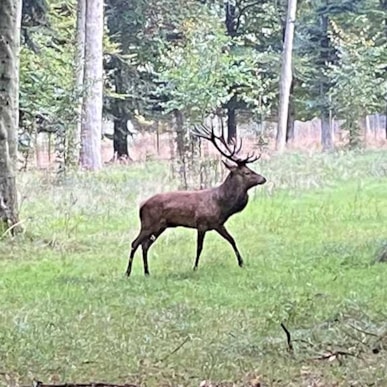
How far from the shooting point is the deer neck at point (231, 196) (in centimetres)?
949

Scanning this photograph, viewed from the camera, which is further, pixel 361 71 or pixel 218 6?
pixel 218 6

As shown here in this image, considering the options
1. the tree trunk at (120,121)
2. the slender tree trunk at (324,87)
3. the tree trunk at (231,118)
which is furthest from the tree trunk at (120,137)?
the slender tree trunk at (324,87)

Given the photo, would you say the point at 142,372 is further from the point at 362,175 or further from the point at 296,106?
the point at 296,106

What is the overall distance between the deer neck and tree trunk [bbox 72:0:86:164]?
31.3 ft

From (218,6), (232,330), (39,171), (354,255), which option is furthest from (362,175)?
(218,6)

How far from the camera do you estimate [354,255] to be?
9.65 meters

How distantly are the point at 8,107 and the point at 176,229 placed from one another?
8.70 feet

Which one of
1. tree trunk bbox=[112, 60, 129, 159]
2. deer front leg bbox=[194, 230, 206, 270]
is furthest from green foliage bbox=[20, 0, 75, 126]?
deer front leg bbox=[194, 230, 206, 270]

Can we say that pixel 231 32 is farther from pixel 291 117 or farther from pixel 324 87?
pixel 324 87

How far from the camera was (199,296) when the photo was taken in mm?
7930

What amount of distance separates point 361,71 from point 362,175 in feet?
33.9

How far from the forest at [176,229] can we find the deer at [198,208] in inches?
0.6

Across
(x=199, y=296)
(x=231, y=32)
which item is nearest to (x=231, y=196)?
(x=199, y=296)

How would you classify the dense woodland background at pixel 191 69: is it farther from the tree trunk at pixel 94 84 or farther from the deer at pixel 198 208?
the deer at pixel 198 208
